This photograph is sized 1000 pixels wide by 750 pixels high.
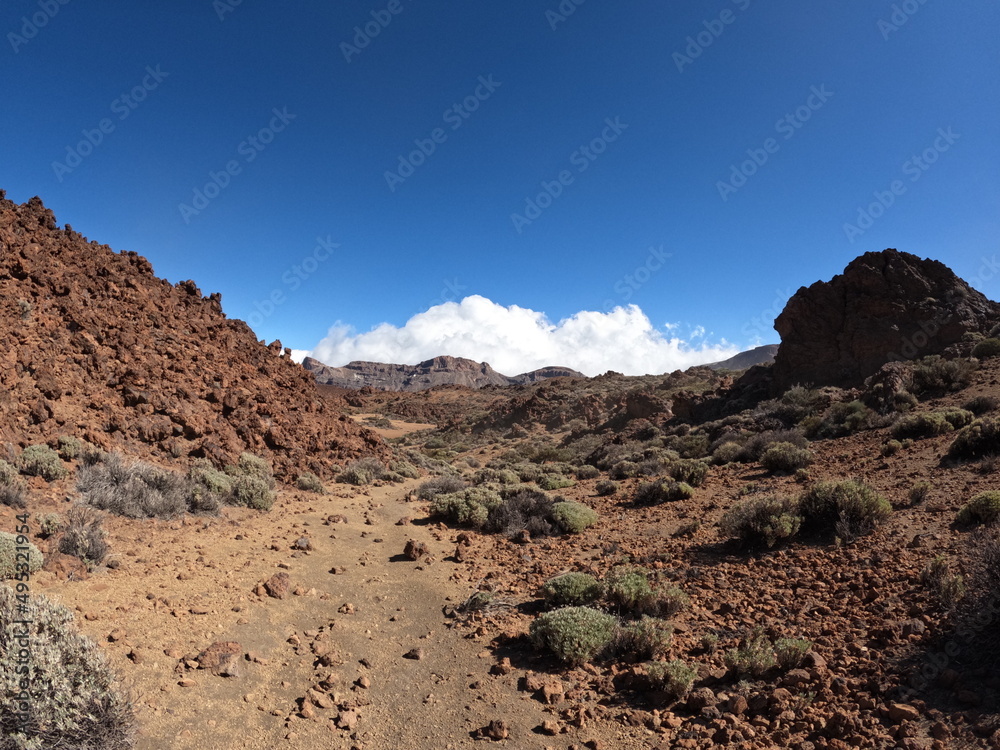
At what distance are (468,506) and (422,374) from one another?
5635 inches

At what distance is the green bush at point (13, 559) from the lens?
5.30 m

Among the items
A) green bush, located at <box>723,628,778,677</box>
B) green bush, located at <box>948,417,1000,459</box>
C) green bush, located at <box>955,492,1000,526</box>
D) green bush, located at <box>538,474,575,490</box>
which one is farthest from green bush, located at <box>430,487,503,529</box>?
green bush, located at <box>948,417,1000,459</box>

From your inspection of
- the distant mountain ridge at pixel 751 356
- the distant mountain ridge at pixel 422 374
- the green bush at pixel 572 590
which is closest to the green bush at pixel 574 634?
the green bush at pixel 572 590

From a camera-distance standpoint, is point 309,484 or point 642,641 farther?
point 309,484

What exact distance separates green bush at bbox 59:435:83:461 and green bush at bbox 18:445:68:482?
0.48 meters

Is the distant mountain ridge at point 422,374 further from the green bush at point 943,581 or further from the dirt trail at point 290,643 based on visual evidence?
the green bush at point 943,581

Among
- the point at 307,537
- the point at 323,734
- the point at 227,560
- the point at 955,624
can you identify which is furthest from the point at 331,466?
the point at 955,624

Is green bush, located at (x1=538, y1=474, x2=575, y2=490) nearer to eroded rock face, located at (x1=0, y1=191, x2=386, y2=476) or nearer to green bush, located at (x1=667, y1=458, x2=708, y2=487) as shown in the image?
green bush, located at (x1=667, y1=458, x2=708, y2=487)

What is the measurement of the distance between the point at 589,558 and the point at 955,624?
462 centimetres

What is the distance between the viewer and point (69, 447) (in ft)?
29.0

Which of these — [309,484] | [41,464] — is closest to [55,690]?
[41,464]

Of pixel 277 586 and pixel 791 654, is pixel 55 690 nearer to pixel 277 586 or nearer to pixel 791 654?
pixel 277 586

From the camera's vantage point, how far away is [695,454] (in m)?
17.0

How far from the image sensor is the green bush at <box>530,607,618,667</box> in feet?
15.5
